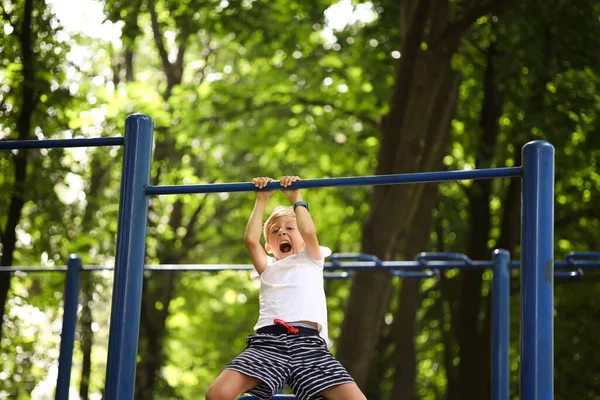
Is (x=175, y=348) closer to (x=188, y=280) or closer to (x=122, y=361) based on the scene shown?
(x=188, y=280)

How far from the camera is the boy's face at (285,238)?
3.71 m

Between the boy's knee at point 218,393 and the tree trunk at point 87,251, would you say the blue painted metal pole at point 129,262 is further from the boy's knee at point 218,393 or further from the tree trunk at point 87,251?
the tree trunk at point 87,251

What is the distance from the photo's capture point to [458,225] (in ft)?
37.7

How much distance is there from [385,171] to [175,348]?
10373 mm

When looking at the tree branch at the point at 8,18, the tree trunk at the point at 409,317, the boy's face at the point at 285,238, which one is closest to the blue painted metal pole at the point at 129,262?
the boy's face at the point at 285,238

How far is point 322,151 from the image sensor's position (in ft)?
35.3

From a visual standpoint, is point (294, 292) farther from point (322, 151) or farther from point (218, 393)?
point (322, 151)

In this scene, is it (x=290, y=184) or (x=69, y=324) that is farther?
(x=69, y=324)

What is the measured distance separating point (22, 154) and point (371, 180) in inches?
202

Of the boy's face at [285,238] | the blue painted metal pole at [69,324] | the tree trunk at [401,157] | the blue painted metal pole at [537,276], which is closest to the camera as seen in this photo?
the blue painted metal pole at [537,276]

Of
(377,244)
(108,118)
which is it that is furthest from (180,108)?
(377,244)

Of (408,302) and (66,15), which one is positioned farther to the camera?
(408,302)

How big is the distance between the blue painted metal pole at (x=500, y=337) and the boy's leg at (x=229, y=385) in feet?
7.06

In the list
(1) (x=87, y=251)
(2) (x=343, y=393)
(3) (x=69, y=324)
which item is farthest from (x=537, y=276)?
(1) (x=87, y=251)
